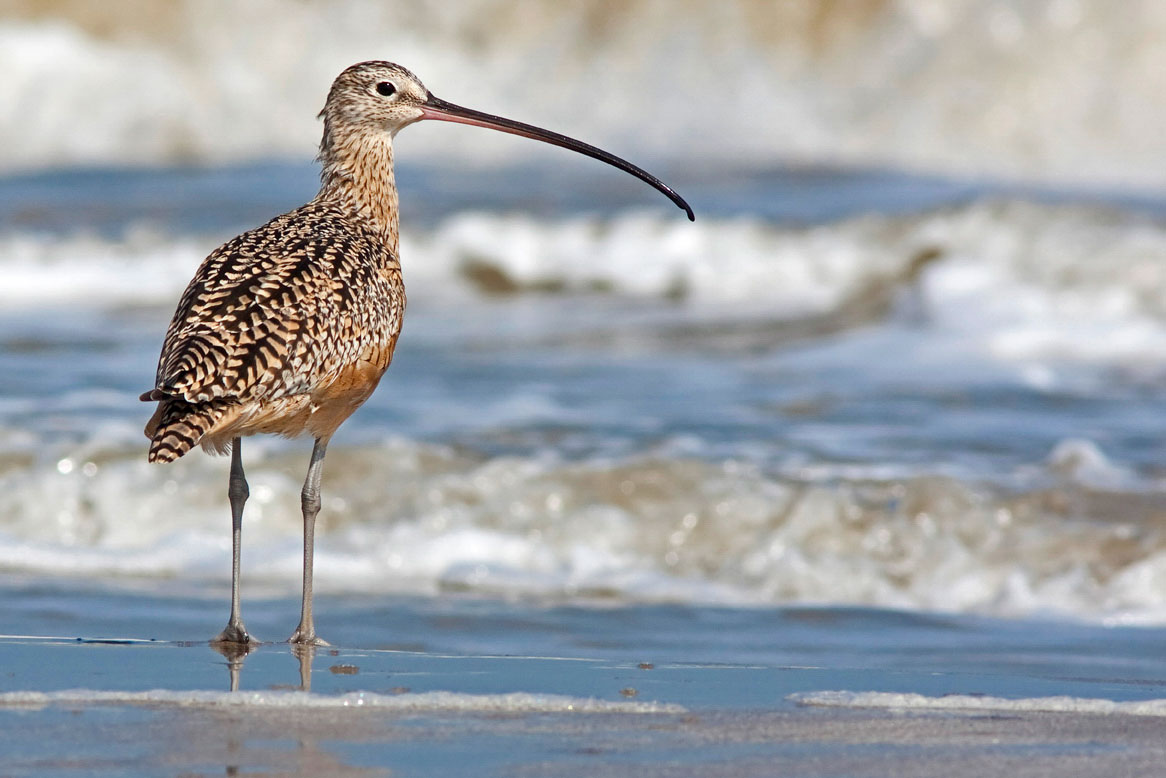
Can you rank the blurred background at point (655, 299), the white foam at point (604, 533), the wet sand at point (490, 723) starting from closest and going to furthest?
the wet sand at point (490, 723) < the white foam at point (604, 533) < the blurred background at point (655, 299)

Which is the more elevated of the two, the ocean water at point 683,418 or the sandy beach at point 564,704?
the ocean water at point 683,418

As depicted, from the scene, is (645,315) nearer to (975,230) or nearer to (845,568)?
(975,230)

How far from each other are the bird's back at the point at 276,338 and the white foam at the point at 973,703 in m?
1.49

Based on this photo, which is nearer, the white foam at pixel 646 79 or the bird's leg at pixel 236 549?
the bird's leg at pixel 236 549

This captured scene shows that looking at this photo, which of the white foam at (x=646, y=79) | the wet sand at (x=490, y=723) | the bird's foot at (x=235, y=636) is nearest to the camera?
the wet sand at (x=490, y=723)

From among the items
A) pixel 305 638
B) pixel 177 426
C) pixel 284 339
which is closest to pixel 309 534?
pixel 305 638

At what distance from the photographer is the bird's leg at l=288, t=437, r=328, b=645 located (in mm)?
4723

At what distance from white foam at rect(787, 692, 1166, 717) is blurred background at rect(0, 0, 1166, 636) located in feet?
5.98

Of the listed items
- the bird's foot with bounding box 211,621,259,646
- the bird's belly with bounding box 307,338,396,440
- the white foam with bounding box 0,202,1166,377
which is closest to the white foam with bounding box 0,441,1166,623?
the bird's belly with bounding box 307,338,396,440

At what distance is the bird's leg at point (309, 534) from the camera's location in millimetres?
4723

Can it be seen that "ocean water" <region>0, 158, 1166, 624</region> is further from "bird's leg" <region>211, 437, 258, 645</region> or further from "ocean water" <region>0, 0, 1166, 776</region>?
A: "bird's leg" <region>211, 437, 258, 645</region>

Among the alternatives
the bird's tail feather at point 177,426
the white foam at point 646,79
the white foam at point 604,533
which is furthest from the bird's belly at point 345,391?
the white foam at point 646,79

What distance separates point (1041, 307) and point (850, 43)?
10903 millimetres

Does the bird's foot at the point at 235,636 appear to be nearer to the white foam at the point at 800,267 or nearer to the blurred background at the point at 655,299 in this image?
the blurred background at the point at 655,299
